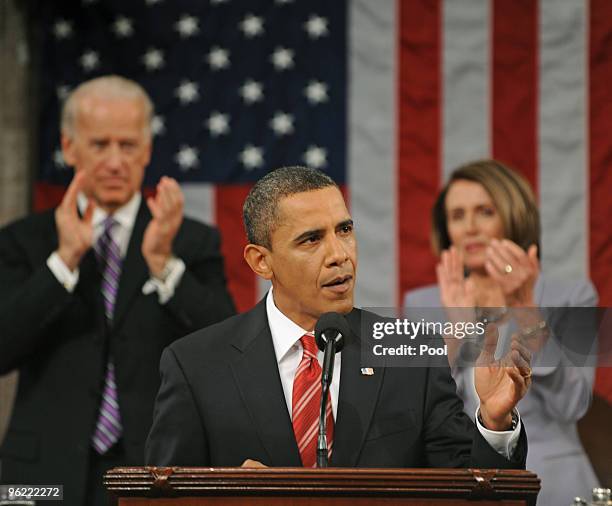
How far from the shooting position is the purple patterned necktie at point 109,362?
369cm

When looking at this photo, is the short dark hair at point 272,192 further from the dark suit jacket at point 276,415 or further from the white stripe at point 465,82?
the white stripe at point 465,82

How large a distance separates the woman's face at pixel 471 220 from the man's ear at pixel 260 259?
66.0 inches

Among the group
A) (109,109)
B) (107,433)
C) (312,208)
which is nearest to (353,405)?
(312,208)

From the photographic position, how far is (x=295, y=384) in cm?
267

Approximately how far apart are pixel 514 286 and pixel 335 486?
1.93 meters

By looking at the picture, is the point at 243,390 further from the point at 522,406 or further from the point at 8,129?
the point at 8,129

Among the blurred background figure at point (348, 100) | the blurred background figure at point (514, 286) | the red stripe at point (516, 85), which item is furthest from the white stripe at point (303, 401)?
the red stripe at point (516, 85)

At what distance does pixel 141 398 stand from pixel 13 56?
2281 mm

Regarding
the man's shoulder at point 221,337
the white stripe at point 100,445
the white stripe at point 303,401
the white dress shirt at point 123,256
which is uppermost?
the white dress shirt at point 123,256

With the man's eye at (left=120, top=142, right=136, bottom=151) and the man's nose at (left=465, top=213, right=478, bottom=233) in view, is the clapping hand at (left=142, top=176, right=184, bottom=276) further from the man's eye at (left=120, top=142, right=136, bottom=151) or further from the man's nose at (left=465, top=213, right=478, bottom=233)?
the man's nose at (left=465, top=213, right=478, bottom=233)

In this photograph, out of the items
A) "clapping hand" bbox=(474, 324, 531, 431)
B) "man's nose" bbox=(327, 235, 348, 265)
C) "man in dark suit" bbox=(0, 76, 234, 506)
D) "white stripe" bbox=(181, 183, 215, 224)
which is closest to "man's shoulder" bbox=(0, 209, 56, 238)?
"man in dark suit" bbox=(0, 76, 234, 506)

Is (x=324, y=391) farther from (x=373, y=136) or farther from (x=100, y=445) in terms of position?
Answer: (x=373, y=136)

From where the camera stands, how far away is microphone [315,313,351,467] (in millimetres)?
2354

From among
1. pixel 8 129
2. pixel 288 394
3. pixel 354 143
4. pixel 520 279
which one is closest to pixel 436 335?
pixel 288 394
